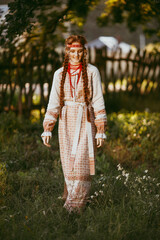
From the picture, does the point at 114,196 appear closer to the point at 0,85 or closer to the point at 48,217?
the point at 48,217

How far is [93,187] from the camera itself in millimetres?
3713

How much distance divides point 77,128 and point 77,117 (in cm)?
10

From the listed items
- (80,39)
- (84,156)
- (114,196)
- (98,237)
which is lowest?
(114,196)

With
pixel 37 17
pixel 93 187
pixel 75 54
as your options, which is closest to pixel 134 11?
pixel 37 17

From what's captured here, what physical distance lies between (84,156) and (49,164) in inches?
→ 57.0

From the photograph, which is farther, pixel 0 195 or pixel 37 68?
pixel 37 68

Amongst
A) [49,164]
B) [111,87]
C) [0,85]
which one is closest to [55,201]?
[49,164]

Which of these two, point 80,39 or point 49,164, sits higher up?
point 80,39

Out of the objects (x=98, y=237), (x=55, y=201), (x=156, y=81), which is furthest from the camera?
(x=156, y=81)

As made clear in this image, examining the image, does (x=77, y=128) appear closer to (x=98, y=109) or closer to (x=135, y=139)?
(x=98, y=109)

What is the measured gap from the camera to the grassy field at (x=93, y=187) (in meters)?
2.81

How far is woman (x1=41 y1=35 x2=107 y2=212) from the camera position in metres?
3.21

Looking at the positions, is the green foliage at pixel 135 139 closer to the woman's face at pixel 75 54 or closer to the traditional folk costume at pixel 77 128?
the traditional folk costume at pixel 77 128

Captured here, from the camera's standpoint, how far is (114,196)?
3.48m
